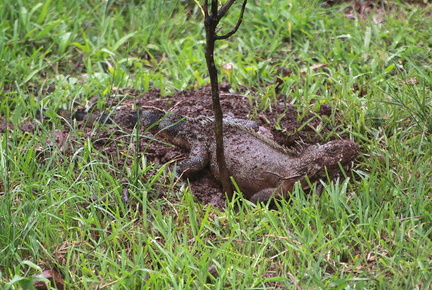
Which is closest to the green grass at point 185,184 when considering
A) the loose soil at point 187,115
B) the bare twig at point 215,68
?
the loose soil at point 187,115

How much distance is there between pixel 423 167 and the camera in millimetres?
4266

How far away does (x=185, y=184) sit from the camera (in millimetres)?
4496

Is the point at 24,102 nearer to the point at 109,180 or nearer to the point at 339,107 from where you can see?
the point at 109,180

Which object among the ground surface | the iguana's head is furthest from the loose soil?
the iguana's head

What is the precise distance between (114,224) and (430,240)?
203 centimetres

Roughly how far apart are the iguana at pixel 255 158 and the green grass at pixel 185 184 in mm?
188

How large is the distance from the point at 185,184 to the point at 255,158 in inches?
22.7

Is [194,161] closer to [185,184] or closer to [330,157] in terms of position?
[185,184]

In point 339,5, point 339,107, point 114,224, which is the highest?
point 339,5

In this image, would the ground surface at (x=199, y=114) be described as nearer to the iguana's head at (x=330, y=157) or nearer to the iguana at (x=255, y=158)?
the iguana at (x=255, y=158)

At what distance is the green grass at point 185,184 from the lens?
3574 millimetres

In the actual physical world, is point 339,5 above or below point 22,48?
above

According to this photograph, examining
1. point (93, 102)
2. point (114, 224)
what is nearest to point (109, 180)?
point (114, 224)

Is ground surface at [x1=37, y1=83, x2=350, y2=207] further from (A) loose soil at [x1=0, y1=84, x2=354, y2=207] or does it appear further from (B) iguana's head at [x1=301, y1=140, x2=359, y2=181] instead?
(B) iguana's head at [x1=301, y1=140, x2=359, y2=181]
